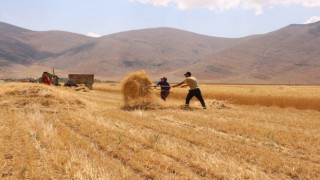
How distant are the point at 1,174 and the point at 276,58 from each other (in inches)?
7835

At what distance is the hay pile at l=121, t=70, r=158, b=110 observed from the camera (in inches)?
751

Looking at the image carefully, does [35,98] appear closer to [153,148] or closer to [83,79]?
[153,148]

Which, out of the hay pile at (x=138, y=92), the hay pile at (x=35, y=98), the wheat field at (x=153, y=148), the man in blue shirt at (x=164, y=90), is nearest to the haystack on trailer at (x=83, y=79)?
the man in blue shirt at (x=164, y=90)

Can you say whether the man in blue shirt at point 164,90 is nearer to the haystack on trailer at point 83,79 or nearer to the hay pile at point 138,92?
the hay pile at point 138,92

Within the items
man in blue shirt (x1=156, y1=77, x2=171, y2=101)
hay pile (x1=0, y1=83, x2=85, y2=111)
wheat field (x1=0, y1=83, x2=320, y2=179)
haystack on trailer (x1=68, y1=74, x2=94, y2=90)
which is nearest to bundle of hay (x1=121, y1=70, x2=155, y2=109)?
hay pile (x1=0, y1=83, x2=85, y2=111)

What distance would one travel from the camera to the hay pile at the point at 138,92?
62.6 ft

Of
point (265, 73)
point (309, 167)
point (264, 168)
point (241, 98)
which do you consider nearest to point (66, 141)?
point (264, 168)

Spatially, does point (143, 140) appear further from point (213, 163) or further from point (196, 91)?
point (196, 91)

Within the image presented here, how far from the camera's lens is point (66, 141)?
9.16 meters

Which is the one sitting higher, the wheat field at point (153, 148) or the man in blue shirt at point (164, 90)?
the man in blue shirt at point (164, 90)

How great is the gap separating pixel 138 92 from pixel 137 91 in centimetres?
6

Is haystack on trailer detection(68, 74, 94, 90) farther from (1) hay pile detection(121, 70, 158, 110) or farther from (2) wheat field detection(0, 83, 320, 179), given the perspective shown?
(2) wheat field detection(0, 83, 320, 179)

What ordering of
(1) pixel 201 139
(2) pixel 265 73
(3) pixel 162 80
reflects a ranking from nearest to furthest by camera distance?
(1) pixel 201 139 → (3) pixel 162 80 → (2) pixel 265 73

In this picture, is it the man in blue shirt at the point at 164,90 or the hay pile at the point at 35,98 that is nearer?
the hay pile at the point at 35,98
